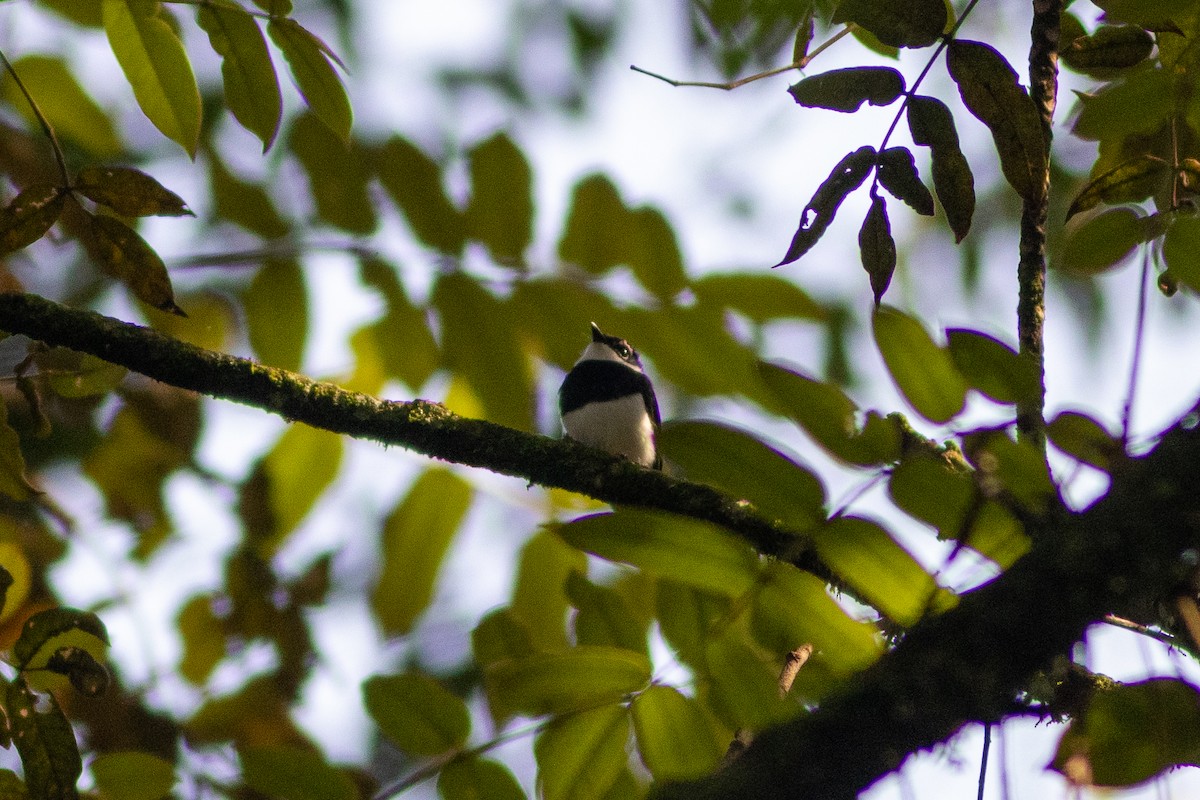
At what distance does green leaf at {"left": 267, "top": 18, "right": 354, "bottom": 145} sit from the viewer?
2.16 meters

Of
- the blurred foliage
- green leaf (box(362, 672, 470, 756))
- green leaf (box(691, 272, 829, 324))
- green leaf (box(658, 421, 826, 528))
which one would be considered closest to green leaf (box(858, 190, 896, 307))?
the blurred foliage

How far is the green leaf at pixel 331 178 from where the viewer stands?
9.84ft

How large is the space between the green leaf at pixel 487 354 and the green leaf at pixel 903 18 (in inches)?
53.1

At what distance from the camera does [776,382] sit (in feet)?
5.13

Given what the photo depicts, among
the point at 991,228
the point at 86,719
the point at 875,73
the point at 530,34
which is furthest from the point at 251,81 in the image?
the point at 991,228

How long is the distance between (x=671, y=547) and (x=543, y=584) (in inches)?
52.0

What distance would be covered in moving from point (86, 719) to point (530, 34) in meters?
3.64

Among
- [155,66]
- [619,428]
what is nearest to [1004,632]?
[155,66]

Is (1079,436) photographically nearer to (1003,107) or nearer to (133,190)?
(1003,107)

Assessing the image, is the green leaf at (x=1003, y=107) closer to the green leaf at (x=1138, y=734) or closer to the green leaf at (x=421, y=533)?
the green leaf at (x=1138, y=734)

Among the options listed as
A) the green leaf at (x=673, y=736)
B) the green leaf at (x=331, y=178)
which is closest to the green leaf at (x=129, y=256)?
the green leaf at (x=331, y=178)

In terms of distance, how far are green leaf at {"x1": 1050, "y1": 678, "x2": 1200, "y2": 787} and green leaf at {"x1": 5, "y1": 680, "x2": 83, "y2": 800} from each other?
1615 millimetres

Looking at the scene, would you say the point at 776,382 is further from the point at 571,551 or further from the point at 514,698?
the point at 571,551

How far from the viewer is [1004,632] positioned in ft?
4.12
